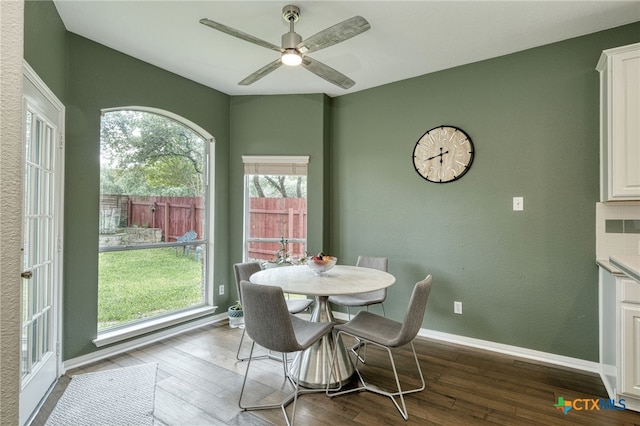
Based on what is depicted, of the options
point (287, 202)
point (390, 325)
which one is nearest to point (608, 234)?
point (390, 325)

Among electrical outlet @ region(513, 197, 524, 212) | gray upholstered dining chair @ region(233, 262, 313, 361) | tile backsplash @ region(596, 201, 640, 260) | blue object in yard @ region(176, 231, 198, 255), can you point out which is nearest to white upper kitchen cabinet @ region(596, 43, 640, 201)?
tile backsplash @ region(596, 201, 640, 260)

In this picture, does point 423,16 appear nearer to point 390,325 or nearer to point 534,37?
point 534,37

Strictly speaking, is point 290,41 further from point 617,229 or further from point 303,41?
point 617,229

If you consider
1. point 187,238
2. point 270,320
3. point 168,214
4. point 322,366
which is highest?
point 168,214

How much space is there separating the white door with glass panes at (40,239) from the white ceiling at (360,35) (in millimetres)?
820

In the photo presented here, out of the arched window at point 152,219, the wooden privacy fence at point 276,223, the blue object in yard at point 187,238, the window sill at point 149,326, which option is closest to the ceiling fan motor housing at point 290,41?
the arched window at point 152,219

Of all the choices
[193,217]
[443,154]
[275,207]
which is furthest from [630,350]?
[193,217]

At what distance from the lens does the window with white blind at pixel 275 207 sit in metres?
3.79

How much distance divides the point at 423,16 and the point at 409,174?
1.49 metres

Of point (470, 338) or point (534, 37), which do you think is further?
point (470, 338)

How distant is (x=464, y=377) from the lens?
242 cm

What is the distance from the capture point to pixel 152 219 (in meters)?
3.24

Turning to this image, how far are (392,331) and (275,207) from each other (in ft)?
7.12

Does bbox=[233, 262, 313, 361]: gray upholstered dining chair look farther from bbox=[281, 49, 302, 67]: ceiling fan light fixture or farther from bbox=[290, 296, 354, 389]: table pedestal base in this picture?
bbox=[281, 49, 302, 67]: ceiling fan light fixture
